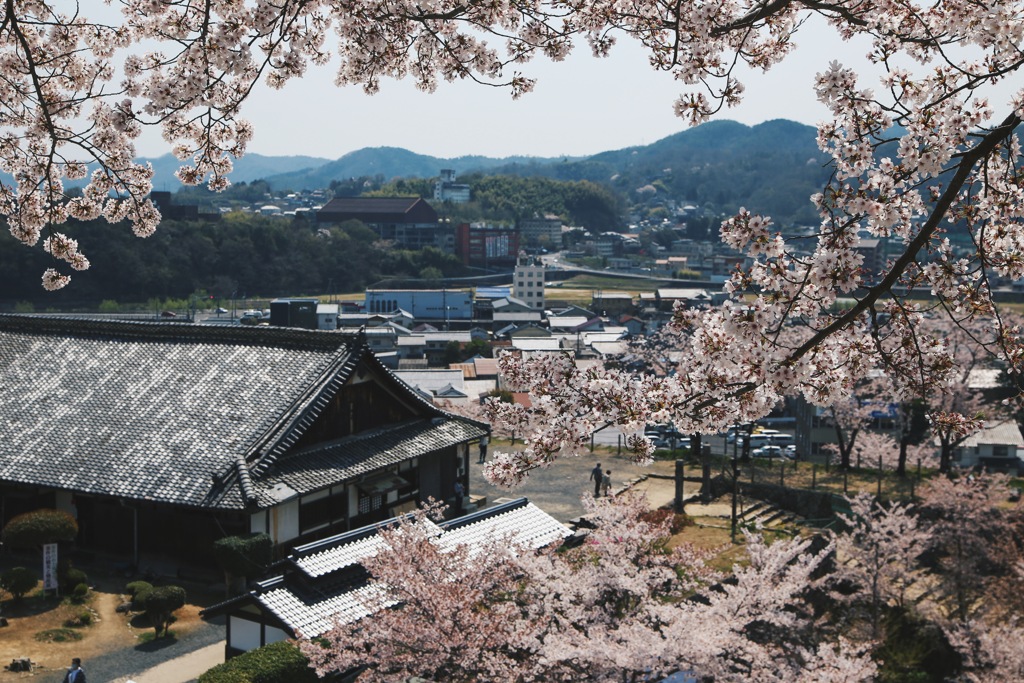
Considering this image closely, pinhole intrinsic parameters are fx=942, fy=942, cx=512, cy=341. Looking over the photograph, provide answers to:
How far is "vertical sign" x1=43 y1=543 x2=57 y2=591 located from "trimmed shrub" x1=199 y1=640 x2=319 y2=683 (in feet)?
16.8

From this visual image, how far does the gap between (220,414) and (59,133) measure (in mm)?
11782

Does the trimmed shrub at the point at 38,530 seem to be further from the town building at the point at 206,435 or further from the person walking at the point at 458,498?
the person walking at the point at 458,498

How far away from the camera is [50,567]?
1455 cm

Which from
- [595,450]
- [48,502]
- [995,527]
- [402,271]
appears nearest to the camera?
[48,502]

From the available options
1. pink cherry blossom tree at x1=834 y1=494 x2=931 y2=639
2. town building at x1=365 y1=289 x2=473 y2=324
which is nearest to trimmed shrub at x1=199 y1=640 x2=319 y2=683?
pink cherry blossom tree at x1=834 y1=494 x2=931 y2=639

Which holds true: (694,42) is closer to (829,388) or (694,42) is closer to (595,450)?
(829,388)

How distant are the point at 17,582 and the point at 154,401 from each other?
492 cm

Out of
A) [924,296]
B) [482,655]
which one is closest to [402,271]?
[924,296]

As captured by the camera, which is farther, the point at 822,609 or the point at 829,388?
the point at 822,609

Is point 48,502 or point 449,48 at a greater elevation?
point 449,48

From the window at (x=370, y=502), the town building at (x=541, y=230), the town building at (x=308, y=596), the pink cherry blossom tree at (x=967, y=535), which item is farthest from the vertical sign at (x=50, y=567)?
the town building at (x=541, y=230)

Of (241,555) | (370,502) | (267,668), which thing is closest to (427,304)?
(370,502)

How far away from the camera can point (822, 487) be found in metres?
24.5

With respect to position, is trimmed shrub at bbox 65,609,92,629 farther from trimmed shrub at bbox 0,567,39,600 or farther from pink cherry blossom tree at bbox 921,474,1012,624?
pink cherry blossom tree at bbox 921,474,1012,624
